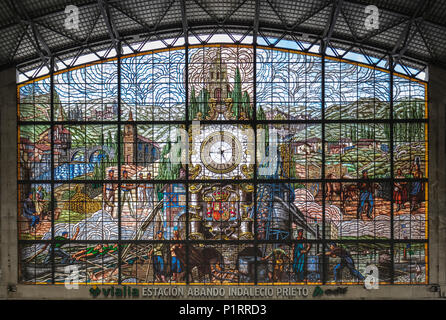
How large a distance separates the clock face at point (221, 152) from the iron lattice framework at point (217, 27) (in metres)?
6.47

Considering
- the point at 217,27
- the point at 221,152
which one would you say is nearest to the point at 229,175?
the point at 221,152

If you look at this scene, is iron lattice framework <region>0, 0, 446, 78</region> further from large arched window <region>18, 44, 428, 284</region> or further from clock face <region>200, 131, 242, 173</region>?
clock face <region>200, 131, 242, 173</region>

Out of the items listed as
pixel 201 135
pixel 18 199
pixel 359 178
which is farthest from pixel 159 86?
pixel 359 178

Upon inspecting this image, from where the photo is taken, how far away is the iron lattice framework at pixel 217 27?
78.9 ft

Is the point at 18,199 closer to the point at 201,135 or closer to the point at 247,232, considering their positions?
the point at 201,135

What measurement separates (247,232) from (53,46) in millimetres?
17595

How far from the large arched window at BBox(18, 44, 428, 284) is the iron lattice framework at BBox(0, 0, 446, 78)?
4.88 ft

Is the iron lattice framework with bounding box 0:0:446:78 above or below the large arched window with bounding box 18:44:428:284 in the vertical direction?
above

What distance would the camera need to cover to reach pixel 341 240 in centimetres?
2594

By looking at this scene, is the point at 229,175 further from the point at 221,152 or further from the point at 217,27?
the point at 217,27

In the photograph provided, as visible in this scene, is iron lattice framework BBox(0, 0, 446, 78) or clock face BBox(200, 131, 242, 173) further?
clock face BBox(200, 131, 242, 173)

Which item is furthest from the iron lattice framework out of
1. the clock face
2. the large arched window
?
the clock face

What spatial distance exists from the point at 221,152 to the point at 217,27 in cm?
827

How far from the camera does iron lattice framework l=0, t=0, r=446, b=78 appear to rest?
947 inches
